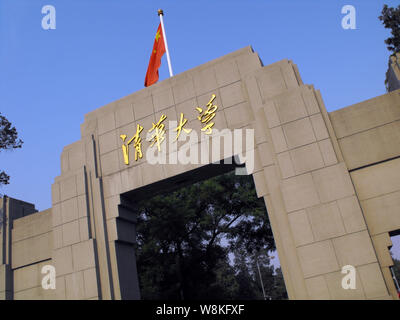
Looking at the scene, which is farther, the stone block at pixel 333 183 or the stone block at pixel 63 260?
the stone block at pixel 63 260

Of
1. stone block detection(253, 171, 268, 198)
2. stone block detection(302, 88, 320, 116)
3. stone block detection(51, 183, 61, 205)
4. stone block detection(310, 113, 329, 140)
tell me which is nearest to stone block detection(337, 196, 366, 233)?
stone block detection(310, 113, 329, 140)

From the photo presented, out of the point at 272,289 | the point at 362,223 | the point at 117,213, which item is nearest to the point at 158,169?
the point at 117,213

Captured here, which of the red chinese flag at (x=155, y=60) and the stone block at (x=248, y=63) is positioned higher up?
the red chinese flag at (x=155, y=60)

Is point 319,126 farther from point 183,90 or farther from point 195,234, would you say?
point 195,234

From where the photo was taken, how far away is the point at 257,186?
10.5m

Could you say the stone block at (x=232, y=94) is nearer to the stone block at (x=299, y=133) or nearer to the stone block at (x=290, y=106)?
the stone block at (x=290, y=106)

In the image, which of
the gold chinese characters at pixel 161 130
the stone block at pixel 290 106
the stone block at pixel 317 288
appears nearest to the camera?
the stone block at pixel 317 288

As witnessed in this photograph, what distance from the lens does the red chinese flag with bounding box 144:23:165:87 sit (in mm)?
14430

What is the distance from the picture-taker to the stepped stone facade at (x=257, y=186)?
914cm

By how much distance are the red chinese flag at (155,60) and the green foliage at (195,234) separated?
10.2 m

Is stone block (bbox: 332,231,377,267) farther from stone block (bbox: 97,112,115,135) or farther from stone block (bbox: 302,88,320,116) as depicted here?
stone block (bbox: 97,112,115,135)

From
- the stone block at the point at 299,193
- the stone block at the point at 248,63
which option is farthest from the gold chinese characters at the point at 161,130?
the stone block at the point at 299,193

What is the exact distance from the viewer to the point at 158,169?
11.9 meters

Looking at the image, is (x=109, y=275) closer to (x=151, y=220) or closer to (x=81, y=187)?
(x=81, y=187)
